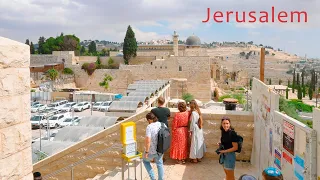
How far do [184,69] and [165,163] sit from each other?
32.5 m

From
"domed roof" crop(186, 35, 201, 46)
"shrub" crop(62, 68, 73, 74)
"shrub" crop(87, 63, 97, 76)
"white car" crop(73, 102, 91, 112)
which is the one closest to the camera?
"white car" crop(73, 102, 91, 112)

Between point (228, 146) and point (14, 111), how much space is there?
2.89 meters

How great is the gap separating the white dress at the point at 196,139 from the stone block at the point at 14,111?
3.45 m

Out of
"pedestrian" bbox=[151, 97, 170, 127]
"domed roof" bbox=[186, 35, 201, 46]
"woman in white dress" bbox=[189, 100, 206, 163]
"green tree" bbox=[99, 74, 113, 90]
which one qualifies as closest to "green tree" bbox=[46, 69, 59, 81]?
"green tree" bbox=[99, 74, 113, 90]

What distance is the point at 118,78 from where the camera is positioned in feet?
133

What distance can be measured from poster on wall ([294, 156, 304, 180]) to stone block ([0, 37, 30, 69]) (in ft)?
8.75

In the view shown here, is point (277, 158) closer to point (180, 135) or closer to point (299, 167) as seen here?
point (299, 167)

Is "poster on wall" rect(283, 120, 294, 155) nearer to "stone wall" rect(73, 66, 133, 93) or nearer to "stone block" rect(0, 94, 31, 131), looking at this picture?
"stone block" rect(0, 94, 31, 131)

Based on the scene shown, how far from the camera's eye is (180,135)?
5.67 meters

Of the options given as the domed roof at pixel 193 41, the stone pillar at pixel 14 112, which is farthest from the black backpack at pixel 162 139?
the domed roof at pixel 193 41

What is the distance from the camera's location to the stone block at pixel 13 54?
2.31m

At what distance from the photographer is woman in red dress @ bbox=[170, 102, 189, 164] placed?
18.6 ft

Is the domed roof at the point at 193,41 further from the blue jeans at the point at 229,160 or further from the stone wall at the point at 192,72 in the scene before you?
the blue jeans at the point at 229,160

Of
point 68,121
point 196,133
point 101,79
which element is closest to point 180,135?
point 196,133
